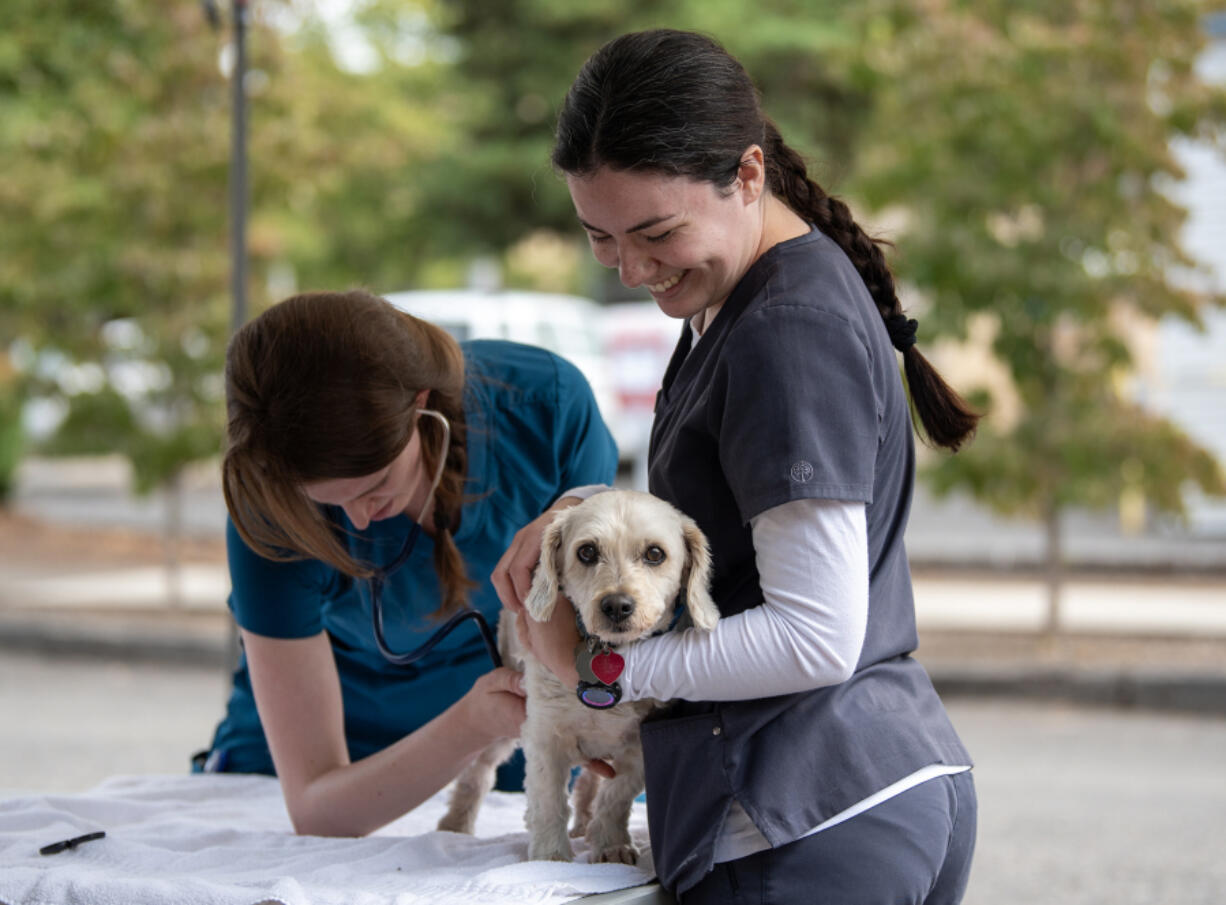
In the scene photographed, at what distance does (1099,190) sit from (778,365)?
24.6 feet

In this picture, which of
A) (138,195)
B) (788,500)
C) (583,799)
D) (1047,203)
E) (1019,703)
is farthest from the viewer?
(138,195)

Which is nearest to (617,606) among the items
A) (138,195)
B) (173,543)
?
(138,195)

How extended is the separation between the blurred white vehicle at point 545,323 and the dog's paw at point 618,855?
12.8 m

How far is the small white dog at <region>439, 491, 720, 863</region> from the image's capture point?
6.72ft

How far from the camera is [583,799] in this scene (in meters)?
2.67

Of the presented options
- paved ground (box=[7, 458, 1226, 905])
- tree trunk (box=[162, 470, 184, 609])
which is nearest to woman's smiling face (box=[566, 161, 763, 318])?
paved ground (box=[7, 458, 1226, 905])

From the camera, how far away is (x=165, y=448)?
34.4ft

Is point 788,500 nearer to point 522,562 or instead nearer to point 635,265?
point 635,265

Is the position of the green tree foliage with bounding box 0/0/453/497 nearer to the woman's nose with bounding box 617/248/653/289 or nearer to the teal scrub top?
the teal scrub top

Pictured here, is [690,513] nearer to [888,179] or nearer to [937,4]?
[888,179]

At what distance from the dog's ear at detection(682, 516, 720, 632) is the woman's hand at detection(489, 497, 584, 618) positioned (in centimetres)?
24

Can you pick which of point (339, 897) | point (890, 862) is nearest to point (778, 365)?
point (890, 862)

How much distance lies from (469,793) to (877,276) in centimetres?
135

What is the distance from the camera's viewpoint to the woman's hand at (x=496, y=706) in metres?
2.42
